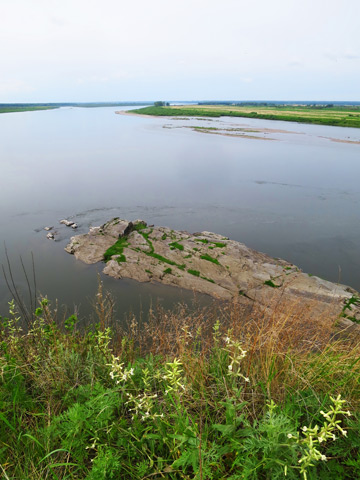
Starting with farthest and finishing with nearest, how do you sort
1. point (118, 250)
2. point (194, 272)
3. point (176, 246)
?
point (176, 246) → point (118, 250) → point (194, 272)

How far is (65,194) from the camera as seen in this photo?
2234 cm

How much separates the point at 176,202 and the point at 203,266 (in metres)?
10.1

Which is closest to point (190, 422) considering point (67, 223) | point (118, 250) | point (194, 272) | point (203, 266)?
point (194, 272)

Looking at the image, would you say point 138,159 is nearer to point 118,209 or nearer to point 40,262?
point 118,209

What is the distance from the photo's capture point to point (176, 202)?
21531 mm

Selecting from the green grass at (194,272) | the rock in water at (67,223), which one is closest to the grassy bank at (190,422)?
the green grass at (194,272)

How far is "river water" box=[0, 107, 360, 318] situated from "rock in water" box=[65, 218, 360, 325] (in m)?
0.78

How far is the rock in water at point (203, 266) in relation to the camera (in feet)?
35.0

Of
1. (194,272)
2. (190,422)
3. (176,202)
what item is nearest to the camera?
(190,422)

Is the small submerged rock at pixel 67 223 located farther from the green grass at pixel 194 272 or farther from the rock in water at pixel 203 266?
the green grass at pixel 194 272

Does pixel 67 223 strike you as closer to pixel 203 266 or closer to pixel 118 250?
pixel 118 250

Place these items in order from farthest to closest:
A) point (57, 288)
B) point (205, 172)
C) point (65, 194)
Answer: point (205, 172), point (65, 194), point (57, 288)

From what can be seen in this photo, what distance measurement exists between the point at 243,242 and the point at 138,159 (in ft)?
77.7

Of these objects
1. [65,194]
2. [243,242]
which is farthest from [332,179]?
[65,194]
